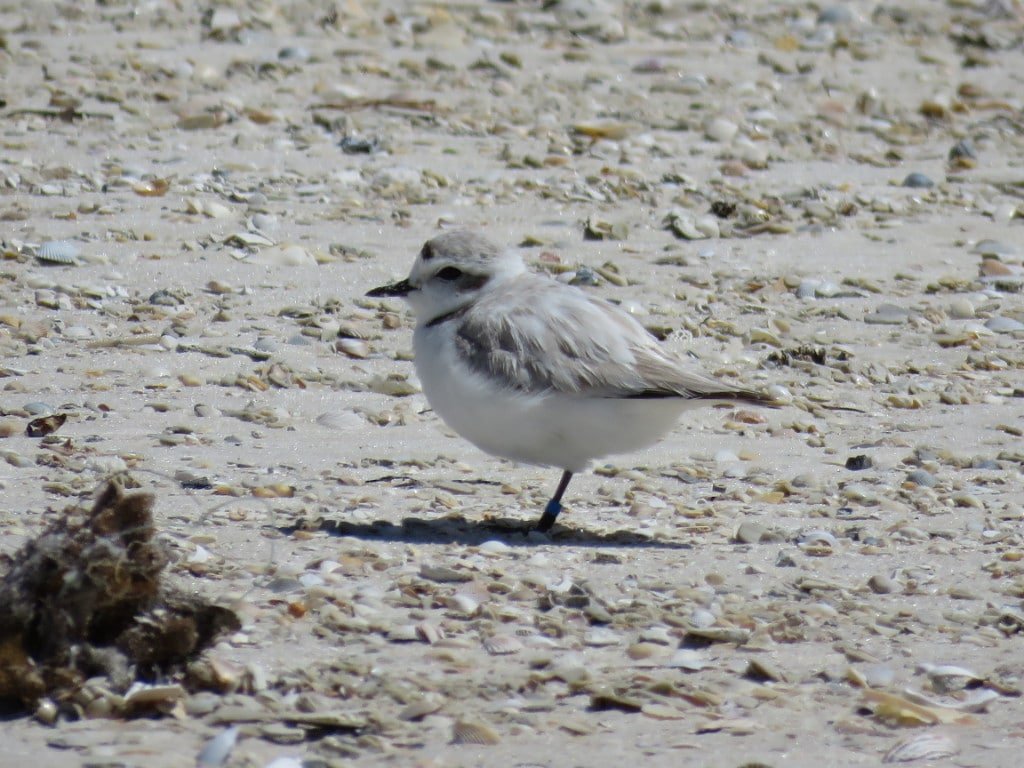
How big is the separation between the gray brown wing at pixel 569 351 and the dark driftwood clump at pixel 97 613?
1394 millimetres

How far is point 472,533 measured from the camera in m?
4.57

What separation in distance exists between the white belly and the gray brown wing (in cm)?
4

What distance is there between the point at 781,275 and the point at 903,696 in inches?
144

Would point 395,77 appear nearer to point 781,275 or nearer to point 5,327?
point 781,275

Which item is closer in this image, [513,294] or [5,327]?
[513,294]

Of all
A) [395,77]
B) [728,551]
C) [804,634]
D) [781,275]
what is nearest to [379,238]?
[781,275]

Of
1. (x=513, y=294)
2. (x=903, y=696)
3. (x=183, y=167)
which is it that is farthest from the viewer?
(x=183, y=167)

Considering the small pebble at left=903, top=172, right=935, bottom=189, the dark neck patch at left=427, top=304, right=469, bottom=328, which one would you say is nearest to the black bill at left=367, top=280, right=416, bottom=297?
the dark neck patch at left=427, top=304, right=469, bottom=328

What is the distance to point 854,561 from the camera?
14.7 feet

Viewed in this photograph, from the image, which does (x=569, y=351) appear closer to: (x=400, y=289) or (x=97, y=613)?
(x=400, y=289)

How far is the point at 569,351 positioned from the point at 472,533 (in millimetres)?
545

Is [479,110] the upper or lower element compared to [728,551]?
upper

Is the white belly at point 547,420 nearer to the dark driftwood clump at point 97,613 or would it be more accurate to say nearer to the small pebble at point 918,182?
the dark driftwood clump at point 97,613

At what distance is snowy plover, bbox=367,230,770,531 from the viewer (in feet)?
15.1
